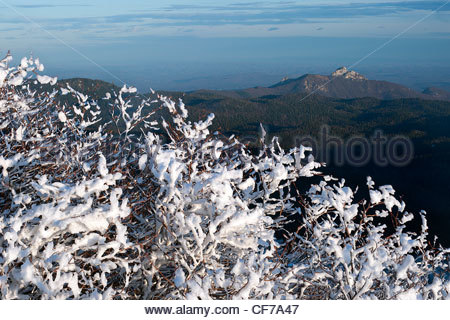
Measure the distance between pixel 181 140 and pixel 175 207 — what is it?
3.23 m

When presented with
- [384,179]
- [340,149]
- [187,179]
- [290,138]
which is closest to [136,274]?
[187,179]

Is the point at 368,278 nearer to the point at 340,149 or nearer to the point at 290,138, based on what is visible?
the point at 290,138

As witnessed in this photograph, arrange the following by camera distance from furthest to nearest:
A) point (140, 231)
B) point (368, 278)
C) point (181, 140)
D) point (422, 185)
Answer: point (422, 185), point (181, 140), point (140, 231), point (368, 278)

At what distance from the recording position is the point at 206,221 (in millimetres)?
4867

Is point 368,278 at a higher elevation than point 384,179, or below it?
higher

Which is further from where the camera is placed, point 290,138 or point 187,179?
point 290,138

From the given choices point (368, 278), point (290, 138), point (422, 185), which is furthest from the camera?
point (290, 138)

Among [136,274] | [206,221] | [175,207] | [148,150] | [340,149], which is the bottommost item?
[340,149]

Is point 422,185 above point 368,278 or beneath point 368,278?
beneath
